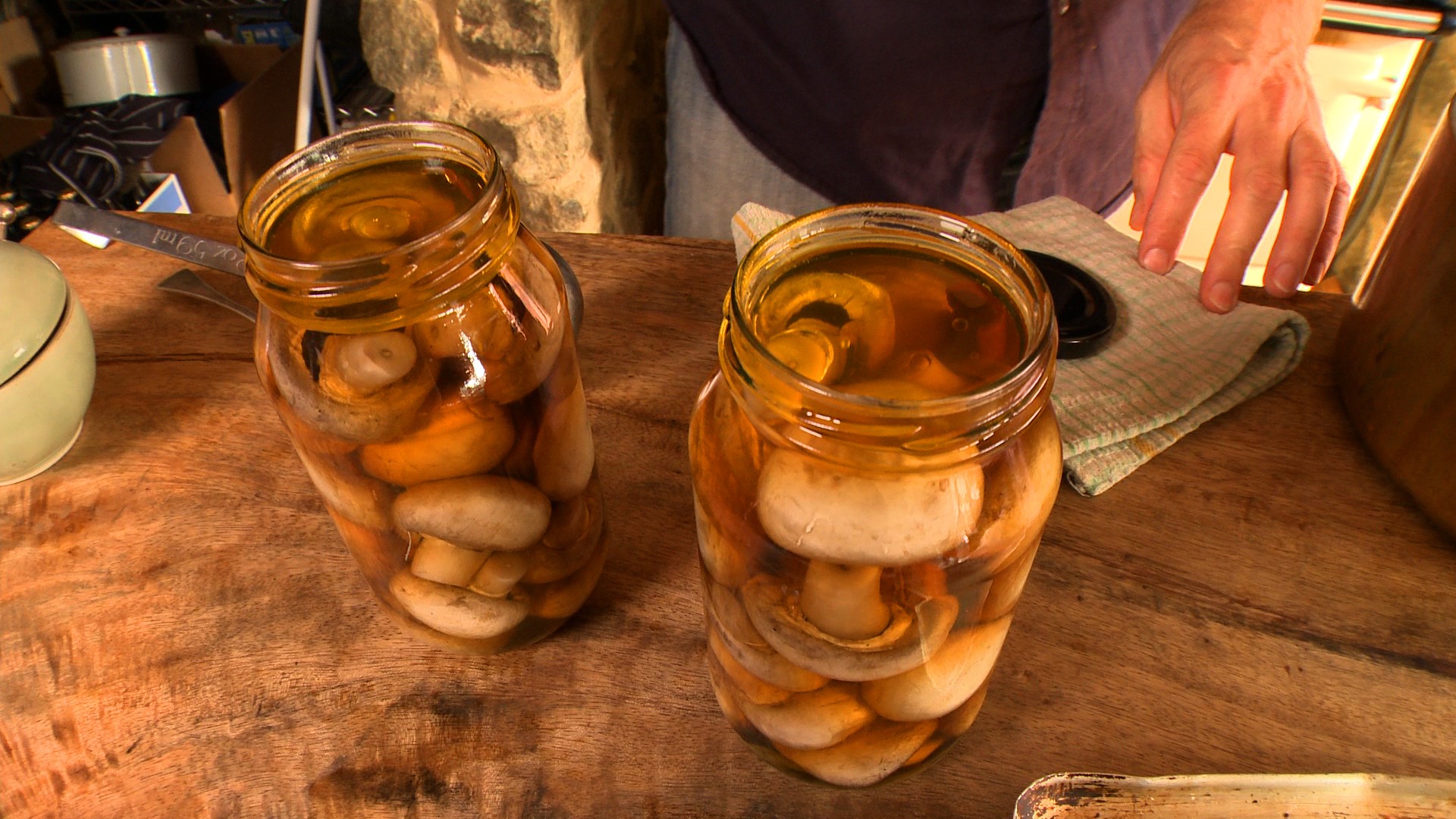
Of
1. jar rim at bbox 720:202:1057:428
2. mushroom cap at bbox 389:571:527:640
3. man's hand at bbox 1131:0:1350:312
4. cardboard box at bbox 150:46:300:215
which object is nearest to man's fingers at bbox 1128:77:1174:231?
man's hand at bbox 1131:0:1350:312

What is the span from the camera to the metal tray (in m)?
0.29

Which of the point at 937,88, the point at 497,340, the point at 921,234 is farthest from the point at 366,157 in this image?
the point at 937,88

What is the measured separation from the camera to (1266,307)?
1.58ft

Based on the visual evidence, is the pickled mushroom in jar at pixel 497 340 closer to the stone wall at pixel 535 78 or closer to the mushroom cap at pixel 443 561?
the mushroom cap at pixel 443 561

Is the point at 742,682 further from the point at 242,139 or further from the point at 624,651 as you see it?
the point at 242,139

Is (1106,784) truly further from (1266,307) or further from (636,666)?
(1266,307)

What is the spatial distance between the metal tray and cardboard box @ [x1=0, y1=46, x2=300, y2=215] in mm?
990

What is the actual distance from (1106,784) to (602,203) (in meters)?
0.78

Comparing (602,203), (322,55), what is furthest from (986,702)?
(322,55)

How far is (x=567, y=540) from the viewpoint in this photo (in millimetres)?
338

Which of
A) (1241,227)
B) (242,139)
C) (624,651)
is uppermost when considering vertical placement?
(1241,227)

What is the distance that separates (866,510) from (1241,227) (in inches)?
12.2

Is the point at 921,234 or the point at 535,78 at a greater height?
the point at 921,234

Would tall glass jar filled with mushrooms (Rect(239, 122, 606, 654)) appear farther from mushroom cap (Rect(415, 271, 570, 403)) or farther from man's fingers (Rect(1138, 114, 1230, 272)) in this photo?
man's fingers (Rect(1138, 114, 1230, 272))
